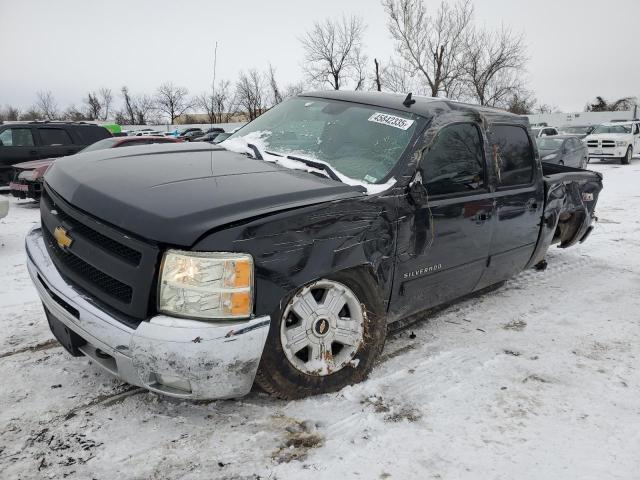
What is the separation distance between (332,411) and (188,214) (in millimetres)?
1257

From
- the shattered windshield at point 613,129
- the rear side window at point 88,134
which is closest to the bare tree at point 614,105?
the shattered windshield at point 613,129

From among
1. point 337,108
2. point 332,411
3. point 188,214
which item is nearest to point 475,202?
point 337,108

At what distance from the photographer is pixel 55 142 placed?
37.6 feet

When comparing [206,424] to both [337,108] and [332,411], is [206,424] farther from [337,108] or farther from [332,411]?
[337,108]

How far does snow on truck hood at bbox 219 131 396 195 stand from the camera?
2727mm

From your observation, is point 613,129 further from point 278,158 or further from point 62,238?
point 62,238

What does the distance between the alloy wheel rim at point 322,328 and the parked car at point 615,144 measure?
Answer: 2073 centimetres

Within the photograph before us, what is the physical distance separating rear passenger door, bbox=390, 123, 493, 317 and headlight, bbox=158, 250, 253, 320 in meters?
1.11

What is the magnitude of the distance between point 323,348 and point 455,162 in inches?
63.5

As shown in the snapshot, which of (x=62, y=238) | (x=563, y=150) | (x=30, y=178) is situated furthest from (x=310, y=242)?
(x=563, y=150)

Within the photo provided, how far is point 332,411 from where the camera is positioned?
2484 mm

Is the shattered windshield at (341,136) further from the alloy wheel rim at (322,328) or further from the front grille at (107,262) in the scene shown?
the front grille at (107,262)

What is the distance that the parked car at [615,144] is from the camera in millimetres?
19250

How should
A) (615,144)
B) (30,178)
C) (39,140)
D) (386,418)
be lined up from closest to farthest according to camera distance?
1. (386,418)
2. (30,178)
3. (39,140)
4. (615,144)
